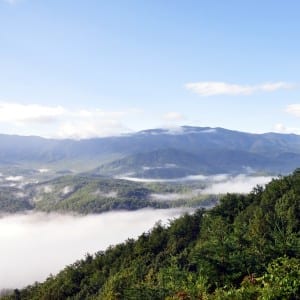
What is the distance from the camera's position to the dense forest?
50031 millimetres

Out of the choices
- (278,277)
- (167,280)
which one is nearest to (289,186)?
(167,280)

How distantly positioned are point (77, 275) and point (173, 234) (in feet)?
106

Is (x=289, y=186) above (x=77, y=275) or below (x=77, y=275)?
above

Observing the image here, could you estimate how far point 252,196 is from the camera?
15075 centimetres

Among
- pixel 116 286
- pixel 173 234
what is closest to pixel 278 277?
pixel 116 286

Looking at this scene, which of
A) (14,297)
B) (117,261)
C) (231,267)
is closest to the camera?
(231,267)

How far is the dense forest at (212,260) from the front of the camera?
50031 millimetres

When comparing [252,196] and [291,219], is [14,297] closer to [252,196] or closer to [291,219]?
[252,196]

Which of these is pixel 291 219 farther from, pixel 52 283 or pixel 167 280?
pixel 52 283

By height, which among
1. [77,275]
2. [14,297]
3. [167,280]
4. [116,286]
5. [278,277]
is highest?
[278,277]

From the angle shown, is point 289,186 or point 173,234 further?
point 173,234

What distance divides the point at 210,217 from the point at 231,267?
81926 millimetres

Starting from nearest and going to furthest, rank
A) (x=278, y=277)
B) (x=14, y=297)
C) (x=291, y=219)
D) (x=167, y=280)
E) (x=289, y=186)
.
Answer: (x=278, y=277)
(x=167, y=280)
(x=291, y=219)
(x=289, y=186)
(x=14, y=297)

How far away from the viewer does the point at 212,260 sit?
60.8 m
